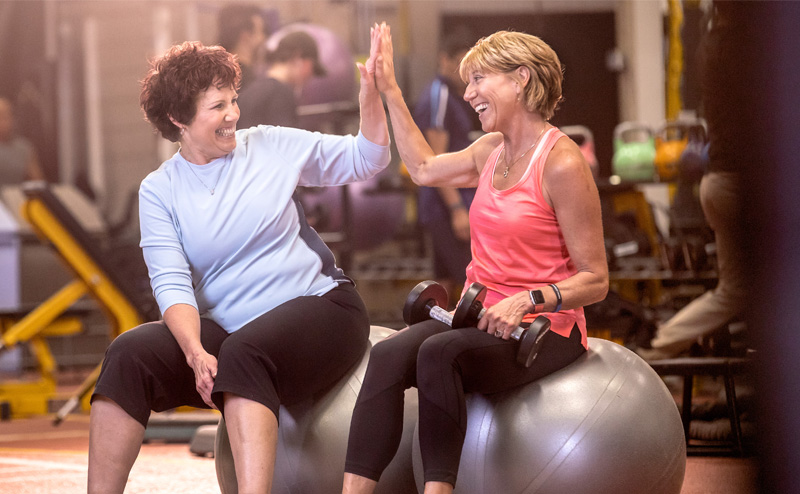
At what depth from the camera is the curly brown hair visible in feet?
6.63

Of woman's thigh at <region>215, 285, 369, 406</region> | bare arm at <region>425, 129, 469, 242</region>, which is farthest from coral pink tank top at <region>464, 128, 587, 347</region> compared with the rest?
bare arm at <region>425, 129, 469, 242</region>

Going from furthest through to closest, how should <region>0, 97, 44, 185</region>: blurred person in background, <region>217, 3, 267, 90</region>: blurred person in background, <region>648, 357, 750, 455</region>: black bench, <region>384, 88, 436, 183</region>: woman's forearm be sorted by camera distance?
<region>0, 97, 44, 185</region>: blurred person in background
<region>217, 3, 267, 90</region>: blurred person in background
<region>648, 357, 750, 455</region>: black bench
<region>384, 88, 436, 183</region>: woman's forearm

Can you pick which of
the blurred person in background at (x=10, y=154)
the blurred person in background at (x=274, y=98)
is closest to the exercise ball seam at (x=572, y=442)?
the blurred person in background at (x=274, y=98)

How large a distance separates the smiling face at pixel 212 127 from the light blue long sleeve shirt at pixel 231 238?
29 millimetres

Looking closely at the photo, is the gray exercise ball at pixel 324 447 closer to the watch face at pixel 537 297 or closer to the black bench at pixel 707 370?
the watch face at pixel 537 297

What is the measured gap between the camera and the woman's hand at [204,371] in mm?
1858

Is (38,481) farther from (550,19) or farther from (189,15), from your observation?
(550,19)

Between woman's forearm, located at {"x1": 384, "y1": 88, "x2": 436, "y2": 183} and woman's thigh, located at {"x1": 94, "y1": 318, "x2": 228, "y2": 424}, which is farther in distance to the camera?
woman's forearm, located at {"x1": 384, "y1": 88, "x2": 436, "y2": 183}

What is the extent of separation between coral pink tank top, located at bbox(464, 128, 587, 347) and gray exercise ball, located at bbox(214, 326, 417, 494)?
1.12 feet

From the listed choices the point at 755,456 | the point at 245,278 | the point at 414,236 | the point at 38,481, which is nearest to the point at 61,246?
the point at 38,481

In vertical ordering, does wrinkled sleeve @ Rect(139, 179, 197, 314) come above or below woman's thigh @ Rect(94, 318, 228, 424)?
above

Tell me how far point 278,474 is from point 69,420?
2826 millimetres

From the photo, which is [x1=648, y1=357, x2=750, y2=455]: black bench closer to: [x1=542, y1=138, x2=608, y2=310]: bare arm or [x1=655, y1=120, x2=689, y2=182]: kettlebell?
[x1=542, y1=138, x2=608, y2=310]: bare arm

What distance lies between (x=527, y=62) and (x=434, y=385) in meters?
0.72
